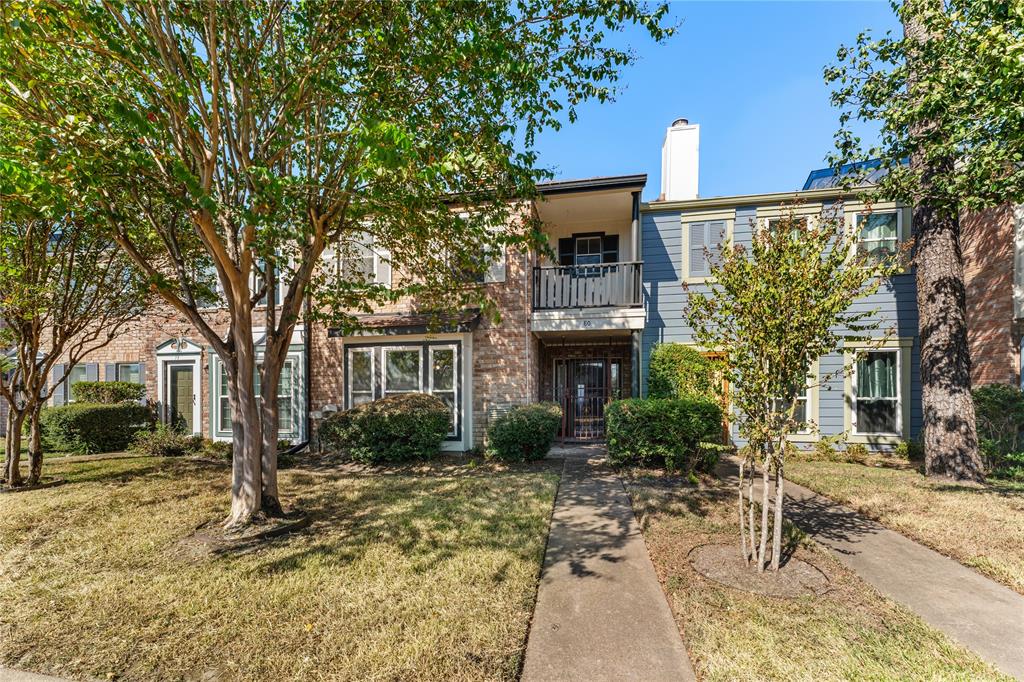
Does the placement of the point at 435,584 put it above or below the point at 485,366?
below

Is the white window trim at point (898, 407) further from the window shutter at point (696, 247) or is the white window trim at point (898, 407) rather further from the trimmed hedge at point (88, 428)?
the trimmed hedge at point (88, 428)

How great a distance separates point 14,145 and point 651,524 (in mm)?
7706

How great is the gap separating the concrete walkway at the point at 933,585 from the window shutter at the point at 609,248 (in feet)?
27.0

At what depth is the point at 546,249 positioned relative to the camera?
579 cm

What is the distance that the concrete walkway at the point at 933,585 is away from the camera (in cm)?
306

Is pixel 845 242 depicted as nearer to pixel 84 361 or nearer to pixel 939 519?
pixel 939 519

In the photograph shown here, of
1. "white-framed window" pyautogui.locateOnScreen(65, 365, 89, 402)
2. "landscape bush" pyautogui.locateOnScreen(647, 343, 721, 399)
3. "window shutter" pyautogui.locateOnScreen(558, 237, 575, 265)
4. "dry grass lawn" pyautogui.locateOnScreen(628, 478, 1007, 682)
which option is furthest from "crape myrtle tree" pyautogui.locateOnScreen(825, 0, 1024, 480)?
"white-framed window" pyautogui.locateOnScreen(65, 365, 89, 402)

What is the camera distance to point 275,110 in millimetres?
6066

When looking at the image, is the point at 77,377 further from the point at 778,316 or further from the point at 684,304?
the point at 778,316

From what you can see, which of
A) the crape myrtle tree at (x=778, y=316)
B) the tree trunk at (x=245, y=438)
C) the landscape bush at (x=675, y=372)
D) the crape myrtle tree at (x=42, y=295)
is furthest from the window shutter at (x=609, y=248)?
the crape myrtle tree at (x=42, y=295)

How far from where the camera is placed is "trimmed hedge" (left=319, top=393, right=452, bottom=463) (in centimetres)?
899

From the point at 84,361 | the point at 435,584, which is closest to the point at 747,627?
the point at 435,584

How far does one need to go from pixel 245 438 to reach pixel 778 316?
608 centimetres

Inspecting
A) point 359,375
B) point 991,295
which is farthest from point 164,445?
point 991,295
